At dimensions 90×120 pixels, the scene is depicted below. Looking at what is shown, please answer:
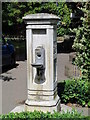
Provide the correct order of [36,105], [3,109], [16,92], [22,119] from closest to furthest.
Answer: [22,119]
[36,105]
[3,109]
[16,92]

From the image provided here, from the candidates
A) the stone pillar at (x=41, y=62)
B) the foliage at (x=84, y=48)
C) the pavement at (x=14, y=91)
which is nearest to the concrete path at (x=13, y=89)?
the pavement at (x=14, y=91)

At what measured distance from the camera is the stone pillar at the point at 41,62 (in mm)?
6152

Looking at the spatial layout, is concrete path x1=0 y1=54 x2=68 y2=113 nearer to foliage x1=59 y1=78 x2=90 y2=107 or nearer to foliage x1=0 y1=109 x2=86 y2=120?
foliage x1=59 y1=78 x2=90 y2=107

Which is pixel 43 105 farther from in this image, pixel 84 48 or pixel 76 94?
pixel 84 48

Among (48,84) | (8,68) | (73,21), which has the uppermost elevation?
(73,21)

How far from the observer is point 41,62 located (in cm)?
616

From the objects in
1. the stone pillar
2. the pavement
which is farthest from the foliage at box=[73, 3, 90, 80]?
the stone pillar

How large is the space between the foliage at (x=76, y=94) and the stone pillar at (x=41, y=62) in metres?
1.48

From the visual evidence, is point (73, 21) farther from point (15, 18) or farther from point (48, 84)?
point (48, 84)

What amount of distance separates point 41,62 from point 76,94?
2.12 m

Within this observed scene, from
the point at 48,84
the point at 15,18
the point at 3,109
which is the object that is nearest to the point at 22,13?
the point at 15,18

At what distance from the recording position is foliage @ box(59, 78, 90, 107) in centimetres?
779

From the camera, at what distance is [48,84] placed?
6.30m

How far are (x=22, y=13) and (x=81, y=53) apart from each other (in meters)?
9.47
